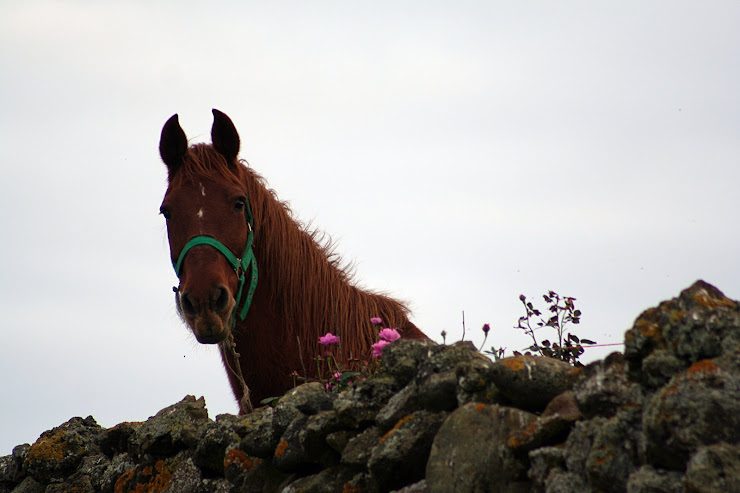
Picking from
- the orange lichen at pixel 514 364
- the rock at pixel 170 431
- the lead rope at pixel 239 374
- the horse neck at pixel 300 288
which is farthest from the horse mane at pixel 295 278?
the orange lichen at pixel 514 364

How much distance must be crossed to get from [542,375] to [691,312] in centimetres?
59

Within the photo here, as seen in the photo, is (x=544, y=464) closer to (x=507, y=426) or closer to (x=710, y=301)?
(x=507, y=426)

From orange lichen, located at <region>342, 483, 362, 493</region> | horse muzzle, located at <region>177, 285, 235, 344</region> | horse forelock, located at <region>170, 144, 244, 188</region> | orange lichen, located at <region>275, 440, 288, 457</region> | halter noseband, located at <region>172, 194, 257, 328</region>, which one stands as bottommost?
orange lichen, located at <region>342, 483, 362, 493</region>

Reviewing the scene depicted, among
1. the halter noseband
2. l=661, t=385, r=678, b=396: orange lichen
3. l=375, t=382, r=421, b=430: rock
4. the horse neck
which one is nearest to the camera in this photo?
l=661, t=385, r=678, b=396: orange lichen

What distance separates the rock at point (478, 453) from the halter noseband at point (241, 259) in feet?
8.58

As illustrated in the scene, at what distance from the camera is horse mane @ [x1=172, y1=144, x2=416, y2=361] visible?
5.40 metres

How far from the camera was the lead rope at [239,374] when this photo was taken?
5.11 metres

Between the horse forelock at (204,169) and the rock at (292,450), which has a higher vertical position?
the horse forelock at (204,169)

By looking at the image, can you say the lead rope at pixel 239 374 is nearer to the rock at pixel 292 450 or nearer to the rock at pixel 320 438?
the rock at pixel 292 450

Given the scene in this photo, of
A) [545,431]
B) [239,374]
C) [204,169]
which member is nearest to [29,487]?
[239,374]

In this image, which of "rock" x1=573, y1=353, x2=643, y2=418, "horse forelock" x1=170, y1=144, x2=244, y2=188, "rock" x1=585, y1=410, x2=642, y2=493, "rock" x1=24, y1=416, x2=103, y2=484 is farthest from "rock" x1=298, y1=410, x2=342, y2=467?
"horse forelock" x1=170, y1=144, x2=244, y2=188

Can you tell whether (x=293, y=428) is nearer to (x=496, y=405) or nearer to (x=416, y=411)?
(x=416, y=411)

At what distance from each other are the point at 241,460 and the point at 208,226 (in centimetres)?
181

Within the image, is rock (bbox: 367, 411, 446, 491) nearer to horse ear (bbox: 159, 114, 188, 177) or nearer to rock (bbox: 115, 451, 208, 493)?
rock (bbox: 115, 451, 208, 493)
